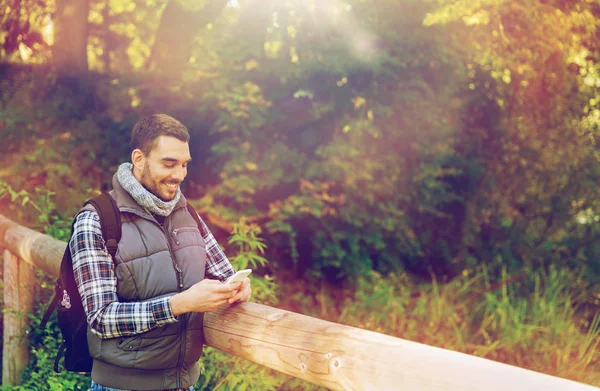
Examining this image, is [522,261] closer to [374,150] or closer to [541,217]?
[541,217]

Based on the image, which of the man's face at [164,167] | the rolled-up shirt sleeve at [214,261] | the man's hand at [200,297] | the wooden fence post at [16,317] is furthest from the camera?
the wooden fence post at [16,317]

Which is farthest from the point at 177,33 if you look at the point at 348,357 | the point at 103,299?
the point at 348,357

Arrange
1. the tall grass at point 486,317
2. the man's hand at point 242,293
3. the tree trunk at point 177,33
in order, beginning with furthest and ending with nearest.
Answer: the tree trunk at point 177,33, the tall grass at point 486,317, the man's hand at point 242,293

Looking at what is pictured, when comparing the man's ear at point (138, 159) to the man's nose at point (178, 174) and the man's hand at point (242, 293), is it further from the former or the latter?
the man's hand at point (242, 293)

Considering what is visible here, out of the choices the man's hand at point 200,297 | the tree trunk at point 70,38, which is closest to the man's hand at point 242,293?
the man's hand at point 200,297

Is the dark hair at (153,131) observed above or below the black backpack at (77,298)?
above

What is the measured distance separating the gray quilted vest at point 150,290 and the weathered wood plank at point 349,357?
0.20 metres

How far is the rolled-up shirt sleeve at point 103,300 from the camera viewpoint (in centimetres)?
216

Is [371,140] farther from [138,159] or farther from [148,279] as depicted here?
[148,279]

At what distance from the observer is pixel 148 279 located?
224cm

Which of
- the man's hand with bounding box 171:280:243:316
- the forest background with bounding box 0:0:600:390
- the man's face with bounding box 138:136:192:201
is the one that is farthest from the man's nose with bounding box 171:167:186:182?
the forest background with bounding box 0:0:600:390

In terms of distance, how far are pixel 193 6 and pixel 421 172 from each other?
390 cm

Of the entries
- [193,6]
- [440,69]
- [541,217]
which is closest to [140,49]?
[193,6]

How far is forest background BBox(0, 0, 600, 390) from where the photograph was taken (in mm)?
7750
